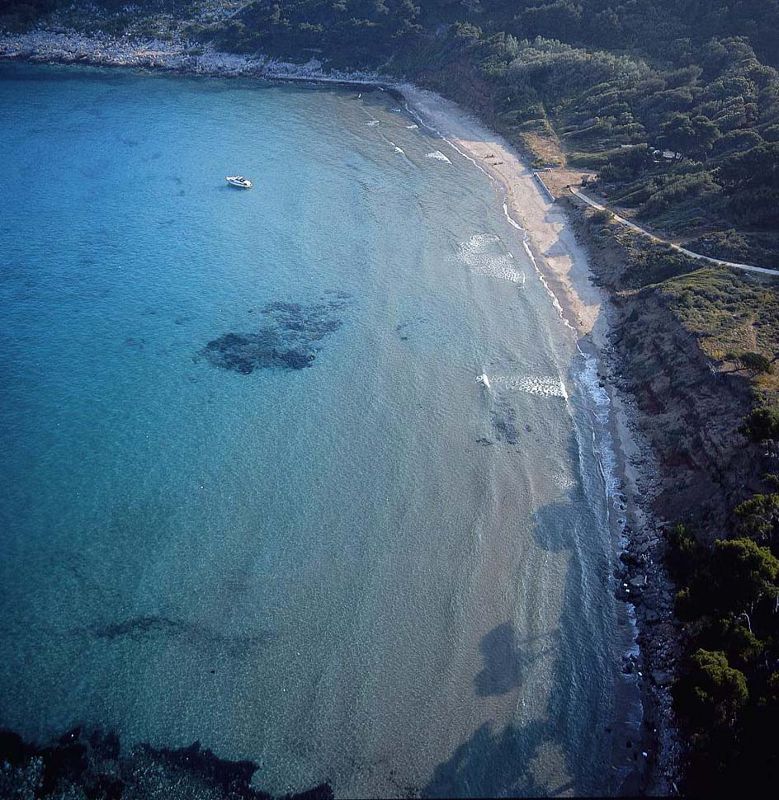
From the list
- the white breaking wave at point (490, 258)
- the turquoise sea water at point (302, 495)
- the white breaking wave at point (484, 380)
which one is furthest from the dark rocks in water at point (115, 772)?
the white breaking wave at point (490, 258)

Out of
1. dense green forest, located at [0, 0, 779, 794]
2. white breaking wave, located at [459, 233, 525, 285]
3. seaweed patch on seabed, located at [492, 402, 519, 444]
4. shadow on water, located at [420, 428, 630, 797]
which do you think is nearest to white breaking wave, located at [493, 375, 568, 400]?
seaweed patch on seabed, located at [492, 402, 519, 444]

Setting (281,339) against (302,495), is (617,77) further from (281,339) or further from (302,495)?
(302,495)

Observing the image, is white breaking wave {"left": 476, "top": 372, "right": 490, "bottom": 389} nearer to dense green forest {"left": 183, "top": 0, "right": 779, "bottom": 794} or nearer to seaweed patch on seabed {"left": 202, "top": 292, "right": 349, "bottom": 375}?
seaweed patch on seabed {"left": 202, "top": 292, "right": 349, "bottom": 375}

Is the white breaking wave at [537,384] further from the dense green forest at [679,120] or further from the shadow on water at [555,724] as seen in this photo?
the shadow on water at [555,724]

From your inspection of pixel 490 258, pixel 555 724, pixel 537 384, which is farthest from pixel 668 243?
pixel 555 724

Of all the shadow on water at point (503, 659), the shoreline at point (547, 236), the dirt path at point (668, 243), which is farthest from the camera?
the dirt path at point (668, 243)

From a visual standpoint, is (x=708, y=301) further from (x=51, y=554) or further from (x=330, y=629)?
(x=51, y=554)
